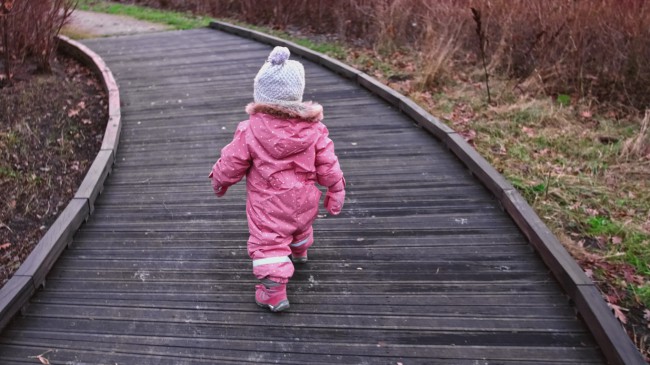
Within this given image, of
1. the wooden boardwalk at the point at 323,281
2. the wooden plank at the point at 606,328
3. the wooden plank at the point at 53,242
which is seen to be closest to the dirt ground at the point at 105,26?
the wooden boardwalk at the point at 323,281

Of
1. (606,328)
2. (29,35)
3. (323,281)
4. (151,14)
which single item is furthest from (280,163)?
(151,14)

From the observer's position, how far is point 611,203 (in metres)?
4.93

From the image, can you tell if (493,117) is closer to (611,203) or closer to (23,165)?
(611,203)

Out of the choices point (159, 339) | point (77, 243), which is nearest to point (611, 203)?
point (159, 339)

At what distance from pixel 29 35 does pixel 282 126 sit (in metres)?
5.31

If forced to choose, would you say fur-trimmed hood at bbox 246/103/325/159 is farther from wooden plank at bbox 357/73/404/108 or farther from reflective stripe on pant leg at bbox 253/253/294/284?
wooden plank at bbox 357/73/404/108

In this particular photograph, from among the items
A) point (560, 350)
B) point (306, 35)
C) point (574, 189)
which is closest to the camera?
point (560, 350)

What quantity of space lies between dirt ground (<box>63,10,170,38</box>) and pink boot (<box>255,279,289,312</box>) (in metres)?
8.99

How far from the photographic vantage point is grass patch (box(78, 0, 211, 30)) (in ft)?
39.7

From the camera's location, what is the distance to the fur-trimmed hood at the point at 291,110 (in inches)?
127

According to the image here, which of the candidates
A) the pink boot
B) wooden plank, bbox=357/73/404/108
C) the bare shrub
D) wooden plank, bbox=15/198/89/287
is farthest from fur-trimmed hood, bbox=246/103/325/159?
the bare shrub

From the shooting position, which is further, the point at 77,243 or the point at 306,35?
the point at 306,35

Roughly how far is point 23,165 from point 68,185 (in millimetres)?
549

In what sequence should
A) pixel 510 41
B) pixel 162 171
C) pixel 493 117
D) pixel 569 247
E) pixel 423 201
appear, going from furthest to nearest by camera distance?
pixel 510 41 < pixel 493 117 < pixel 162 171 < pixel 423 201 < pixel 569 247
